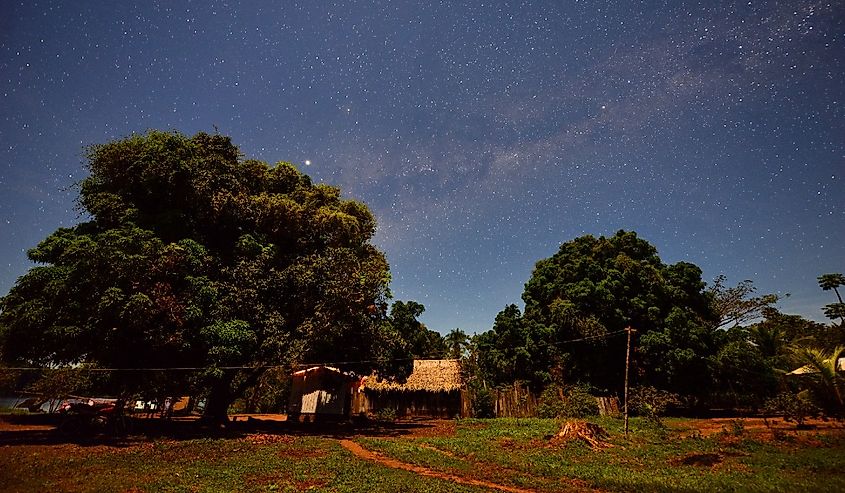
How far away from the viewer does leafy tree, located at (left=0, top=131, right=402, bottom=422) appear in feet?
66.6

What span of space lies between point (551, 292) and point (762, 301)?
103ft

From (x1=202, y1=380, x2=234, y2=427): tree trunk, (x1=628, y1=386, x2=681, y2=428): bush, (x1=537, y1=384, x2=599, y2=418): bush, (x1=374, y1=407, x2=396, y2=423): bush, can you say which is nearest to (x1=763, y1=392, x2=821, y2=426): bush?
(x1=628, y1=386, x2=681, y2=428): bush

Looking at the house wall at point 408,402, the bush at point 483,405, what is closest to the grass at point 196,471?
the house wall at point 408,402

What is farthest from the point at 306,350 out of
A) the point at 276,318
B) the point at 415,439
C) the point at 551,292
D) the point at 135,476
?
the point at 551,292

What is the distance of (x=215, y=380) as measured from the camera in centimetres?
2509

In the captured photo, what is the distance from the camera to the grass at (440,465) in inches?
492

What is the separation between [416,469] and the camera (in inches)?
618

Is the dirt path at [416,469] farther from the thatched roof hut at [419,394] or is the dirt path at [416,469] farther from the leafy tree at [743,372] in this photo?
the leafy tree at [743,372]

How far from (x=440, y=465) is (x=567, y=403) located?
22.8m

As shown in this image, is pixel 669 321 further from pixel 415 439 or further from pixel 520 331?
pixel 415 439

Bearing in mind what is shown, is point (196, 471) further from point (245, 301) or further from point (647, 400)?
point (647, 400)

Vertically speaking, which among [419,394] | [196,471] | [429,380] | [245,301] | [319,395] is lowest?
[196,471]

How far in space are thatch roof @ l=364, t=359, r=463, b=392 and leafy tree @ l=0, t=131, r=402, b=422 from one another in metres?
11.4

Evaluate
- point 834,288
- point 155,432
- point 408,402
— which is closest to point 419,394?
point 408,402
